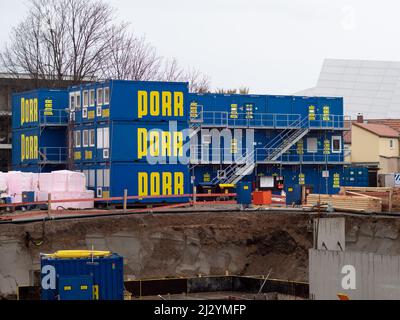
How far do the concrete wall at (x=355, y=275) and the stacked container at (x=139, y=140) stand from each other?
1954 cm

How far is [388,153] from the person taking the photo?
73.8 meters

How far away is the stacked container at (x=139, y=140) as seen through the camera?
157 ft

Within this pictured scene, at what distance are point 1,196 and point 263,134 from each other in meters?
20.7

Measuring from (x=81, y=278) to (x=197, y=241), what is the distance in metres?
14.1

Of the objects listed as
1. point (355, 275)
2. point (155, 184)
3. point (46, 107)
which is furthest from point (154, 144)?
point (355, 275)

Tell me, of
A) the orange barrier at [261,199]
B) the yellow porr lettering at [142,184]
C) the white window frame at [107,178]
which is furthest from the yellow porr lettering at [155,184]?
the orange barrier at [261,199]

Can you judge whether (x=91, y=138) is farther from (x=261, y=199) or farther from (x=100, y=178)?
(x=261, y=199)

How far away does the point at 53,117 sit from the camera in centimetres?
5441

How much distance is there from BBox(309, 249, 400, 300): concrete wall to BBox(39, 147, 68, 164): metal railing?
92.1 ft

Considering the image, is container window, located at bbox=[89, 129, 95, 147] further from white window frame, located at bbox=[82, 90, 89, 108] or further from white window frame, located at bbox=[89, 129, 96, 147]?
white window frame, located at bbox=[82, 90, 89, 108]

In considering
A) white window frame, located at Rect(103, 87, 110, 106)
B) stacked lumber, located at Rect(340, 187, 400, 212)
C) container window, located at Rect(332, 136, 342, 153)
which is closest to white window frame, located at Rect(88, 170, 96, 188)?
white window frame, located at Rect(103, 87, 110, 106)

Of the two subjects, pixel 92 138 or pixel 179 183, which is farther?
pixel 92 138
